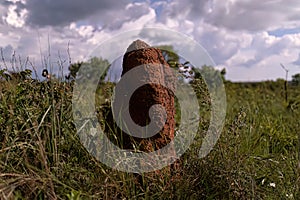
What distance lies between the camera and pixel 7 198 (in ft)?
8.68

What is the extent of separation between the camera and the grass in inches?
120

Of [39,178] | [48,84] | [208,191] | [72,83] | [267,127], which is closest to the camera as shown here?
[39,178]

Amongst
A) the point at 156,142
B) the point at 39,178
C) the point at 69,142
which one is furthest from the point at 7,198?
the point at 156,142

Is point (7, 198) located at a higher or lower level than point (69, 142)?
lower

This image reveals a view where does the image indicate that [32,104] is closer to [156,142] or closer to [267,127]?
[156,142]

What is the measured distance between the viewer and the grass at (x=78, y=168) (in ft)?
10.0

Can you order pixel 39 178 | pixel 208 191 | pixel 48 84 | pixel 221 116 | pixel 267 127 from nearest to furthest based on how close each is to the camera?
1. pixel 39 178
2. pixel 208 191
3. pixel 48 84
4. pixel 221 116
5. pixel 267 127

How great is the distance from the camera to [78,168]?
3.24 meters

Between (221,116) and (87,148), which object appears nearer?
(87,148)

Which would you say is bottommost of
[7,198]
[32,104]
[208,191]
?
[208,191]

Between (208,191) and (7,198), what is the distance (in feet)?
5.03

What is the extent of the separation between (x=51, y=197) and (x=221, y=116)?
2172mm

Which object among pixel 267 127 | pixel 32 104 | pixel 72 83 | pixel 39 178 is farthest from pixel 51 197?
pixel 267 127

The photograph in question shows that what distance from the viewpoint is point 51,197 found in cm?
285
